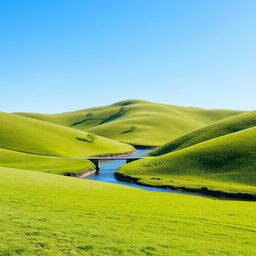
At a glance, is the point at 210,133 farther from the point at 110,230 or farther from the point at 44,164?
the point at 110,230

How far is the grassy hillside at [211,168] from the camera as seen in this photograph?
53219 mm

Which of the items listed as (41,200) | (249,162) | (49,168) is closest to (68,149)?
(49,168)

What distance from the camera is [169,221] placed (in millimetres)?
17609

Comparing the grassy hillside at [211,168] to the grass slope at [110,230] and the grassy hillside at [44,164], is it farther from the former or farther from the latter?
the grass slope at [110,230]

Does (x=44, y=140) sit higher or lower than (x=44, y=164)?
higher

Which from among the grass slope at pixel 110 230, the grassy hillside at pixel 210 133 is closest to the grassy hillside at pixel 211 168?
the grassy hillside at pixel 210 133

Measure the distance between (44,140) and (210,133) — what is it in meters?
81.7

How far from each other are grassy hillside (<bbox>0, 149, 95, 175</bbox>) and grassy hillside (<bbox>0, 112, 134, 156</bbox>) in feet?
60.3

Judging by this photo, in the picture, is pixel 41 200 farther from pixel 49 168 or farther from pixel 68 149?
pixel 68 149

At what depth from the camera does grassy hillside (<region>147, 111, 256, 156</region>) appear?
112m

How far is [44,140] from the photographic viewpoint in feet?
384

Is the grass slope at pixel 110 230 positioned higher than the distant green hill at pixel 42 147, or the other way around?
the distant green hill at pixel 42 147

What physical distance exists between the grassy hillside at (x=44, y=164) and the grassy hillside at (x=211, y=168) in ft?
46.1

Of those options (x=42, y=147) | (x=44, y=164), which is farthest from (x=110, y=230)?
(x=42, y=147)
